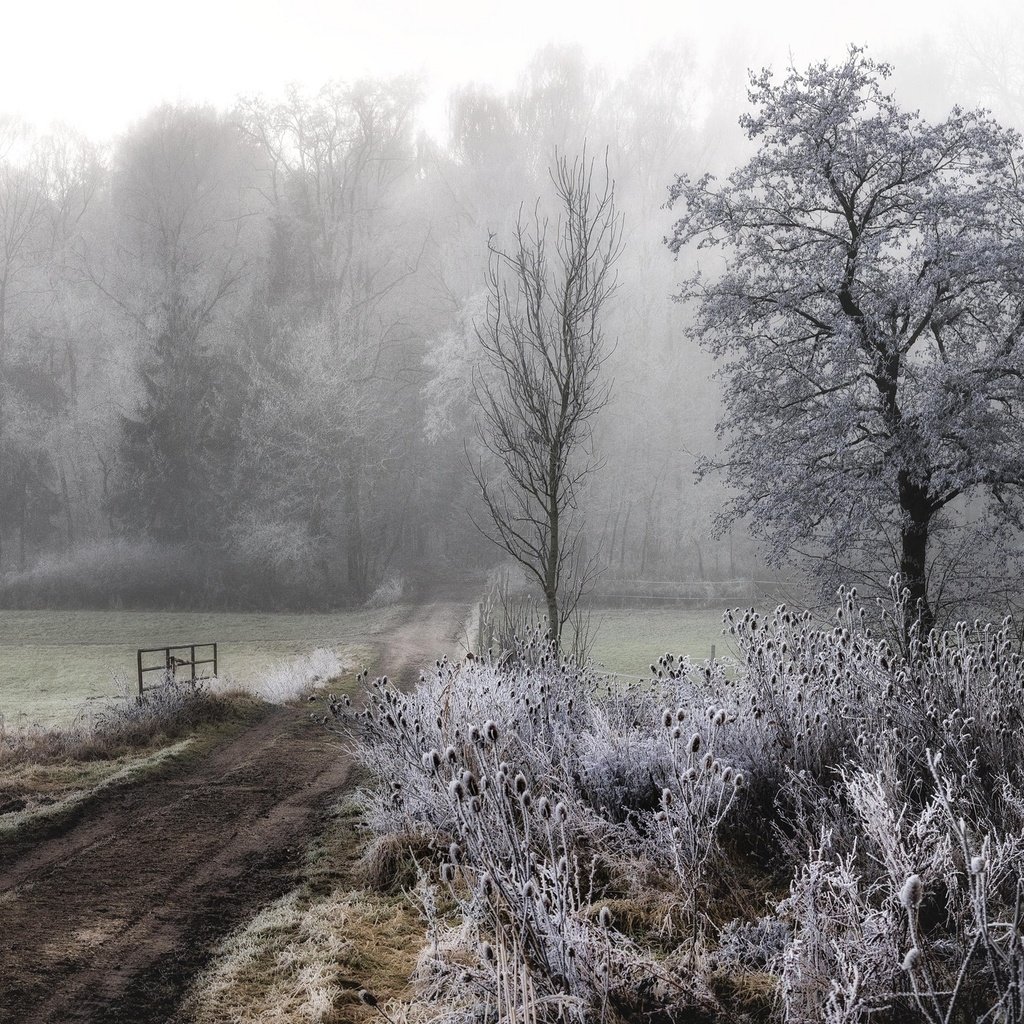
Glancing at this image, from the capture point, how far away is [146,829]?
226 inches

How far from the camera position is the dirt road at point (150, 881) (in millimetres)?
3365

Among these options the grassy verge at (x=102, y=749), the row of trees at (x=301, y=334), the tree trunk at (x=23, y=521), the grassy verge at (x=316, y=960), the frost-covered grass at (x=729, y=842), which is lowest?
the grassy verge at (x=102, y=749)

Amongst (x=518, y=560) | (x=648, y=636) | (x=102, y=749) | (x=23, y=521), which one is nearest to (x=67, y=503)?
(x=23, y=521)

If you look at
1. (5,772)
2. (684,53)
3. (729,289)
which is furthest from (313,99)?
(5,772)

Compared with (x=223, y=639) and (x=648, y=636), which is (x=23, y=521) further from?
(x=648, y=636)

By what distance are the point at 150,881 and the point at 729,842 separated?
2953 millimetres

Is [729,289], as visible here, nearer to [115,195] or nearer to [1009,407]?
[1009,407]

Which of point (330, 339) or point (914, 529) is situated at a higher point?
point (330, 339)

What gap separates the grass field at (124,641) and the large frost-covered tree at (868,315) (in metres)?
8.50

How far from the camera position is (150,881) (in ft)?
15.2

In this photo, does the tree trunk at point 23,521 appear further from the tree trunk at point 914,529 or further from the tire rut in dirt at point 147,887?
the tree trunk at point 914,529

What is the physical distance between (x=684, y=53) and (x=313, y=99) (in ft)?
41.0

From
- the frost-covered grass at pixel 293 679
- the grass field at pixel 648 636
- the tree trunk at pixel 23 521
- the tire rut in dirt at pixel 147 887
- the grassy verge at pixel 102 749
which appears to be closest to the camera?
the tire rut in dirt at pixel 147 887

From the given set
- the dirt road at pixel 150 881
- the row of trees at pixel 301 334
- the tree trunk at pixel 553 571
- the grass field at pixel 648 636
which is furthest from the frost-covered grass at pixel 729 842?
the row of trees at pixel 301 334
